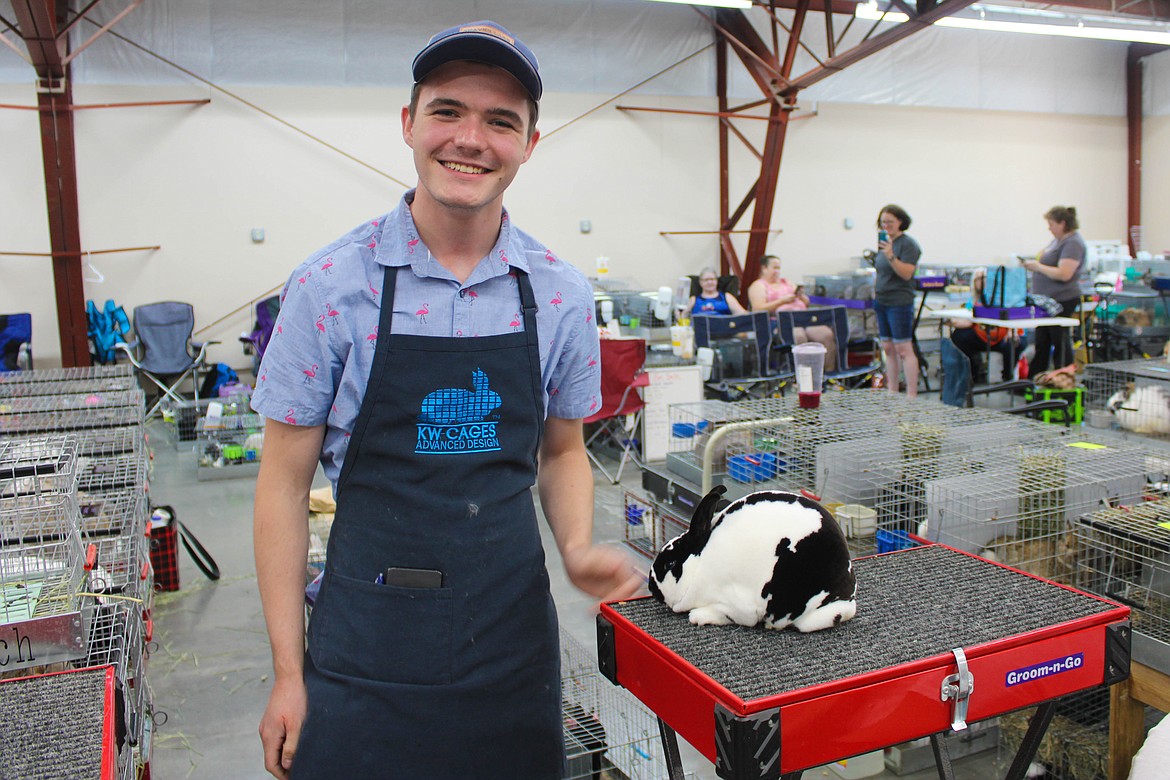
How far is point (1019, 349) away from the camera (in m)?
7.51

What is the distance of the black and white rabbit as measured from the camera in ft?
4.87

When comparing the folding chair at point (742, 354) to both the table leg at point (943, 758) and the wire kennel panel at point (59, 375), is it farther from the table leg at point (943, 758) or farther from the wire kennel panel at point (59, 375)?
the table leg at point (943, 758)

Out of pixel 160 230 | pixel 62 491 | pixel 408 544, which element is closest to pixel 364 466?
pixel 408 544

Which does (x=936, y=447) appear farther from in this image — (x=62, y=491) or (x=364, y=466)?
(x=62, y=491)

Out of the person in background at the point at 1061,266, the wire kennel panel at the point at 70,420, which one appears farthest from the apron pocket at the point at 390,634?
the person in background at the point at 1061,266

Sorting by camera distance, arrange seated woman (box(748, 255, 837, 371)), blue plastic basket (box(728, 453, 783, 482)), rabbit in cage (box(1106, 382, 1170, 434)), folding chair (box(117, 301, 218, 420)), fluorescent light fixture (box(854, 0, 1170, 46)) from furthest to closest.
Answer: seated woman (box(748, 255, 837, 371)) < fluorescent light fixture (box(854, 0, 1170, 46)) < folding chair (box(117, 301, 218, 420)) < rabbit in cage (box(1106, 382, 1170, 434)) < blue plastic basket (box(728, 453, 783, 482))

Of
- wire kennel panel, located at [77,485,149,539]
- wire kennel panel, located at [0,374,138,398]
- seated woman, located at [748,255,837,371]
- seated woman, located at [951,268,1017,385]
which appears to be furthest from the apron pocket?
seated woman, located at [748,255,837,371]

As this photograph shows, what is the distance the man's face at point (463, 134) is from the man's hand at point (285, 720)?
A: 0.64 metres

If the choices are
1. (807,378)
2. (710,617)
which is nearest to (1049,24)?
(807,378)

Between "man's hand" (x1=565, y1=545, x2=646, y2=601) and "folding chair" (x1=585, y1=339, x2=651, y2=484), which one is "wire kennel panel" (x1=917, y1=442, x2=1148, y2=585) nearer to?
"man's hand" (x1=565, y1=545, x2=646, y2=601)

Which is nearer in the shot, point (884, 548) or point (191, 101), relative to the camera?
point (884, 548)

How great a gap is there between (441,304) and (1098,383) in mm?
4161

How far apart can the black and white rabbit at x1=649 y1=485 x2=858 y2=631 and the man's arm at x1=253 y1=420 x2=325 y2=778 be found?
1.94 ft

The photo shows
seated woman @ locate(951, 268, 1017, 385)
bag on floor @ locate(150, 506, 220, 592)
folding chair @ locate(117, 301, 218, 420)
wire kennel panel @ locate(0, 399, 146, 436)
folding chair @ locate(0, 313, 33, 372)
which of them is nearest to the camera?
wire kennel panel @ locate(0, 399, 146, 436)
